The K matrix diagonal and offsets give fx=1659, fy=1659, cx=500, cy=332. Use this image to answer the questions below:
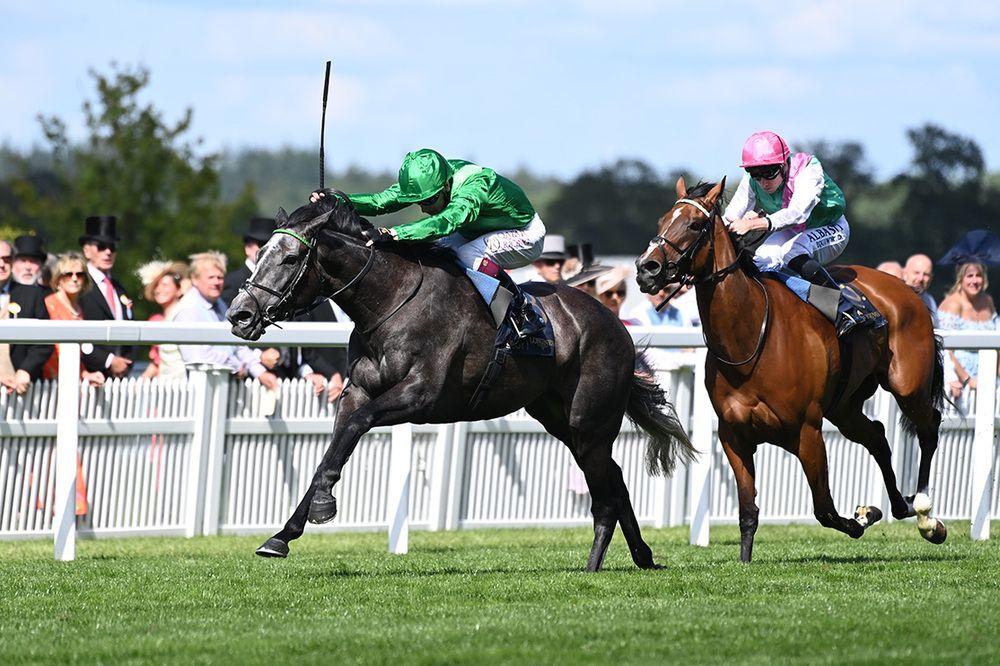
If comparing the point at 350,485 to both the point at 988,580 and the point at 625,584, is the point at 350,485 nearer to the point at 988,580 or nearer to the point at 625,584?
the point at 625,584

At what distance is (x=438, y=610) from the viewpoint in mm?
6508

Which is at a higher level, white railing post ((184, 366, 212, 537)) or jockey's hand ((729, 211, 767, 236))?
jockey's hand ((729, 211, 767, 236))

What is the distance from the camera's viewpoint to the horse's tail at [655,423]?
8.77m

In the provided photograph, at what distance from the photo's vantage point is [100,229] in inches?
465

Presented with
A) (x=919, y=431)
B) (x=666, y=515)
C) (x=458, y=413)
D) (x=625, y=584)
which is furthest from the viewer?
(x=666, y=515)

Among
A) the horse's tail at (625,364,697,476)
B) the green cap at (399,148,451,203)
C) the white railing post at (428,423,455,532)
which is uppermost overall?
the green cap at (399,148,451,203)

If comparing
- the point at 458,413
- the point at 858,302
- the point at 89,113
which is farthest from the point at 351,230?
the point at 89,113

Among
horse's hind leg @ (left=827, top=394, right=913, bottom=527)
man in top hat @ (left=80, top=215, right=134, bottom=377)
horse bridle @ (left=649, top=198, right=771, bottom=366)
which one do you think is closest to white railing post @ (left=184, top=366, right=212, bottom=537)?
man in top hat @ (left=80, top=215, right=134, bottom=377)

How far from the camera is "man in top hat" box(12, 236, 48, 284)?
11773mm

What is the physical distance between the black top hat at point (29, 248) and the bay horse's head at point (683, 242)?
5.41m

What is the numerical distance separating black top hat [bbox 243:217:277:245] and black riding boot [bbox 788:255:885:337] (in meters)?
4.70

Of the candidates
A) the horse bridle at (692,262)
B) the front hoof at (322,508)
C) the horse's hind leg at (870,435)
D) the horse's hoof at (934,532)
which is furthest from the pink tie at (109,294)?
the horse's hoof at (934,532)

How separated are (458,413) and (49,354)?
10.0 ft

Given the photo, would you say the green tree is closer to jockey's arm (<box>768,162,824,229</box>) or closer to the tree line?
the tree line
